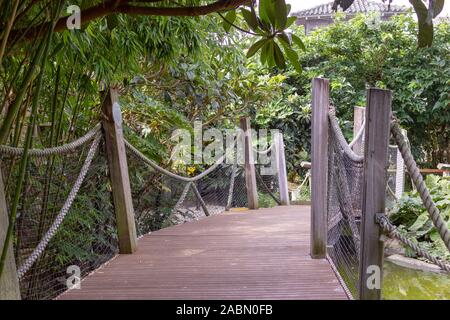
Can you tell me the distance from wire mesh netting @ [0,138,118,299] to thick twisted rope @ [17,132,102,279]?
52 millimetres

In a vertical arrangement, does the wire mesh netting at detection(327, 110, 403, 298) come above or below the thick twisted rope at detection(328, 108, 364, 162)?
below

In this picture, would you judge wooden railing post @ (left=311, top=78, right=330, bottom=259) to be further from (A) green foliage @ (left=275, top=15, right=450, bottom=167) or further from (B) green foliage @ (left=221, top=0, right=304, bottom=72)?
(A) green foliage @ (left=275, top=15, right=450, bottom=167)

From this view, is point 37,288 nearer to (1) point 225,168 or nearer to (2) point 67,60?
(2) point 67,60

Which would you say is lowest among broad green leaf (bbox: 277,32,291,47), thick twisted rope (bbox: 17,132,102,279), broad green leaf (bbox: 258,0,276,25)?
thick twisted rope (bbox: 17,132,102,279)

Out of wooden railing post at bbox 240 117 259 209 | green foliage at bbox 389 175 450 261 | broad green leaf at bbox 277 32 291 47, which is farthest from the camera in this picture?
wooden railing post at bbox 240 117 259 209

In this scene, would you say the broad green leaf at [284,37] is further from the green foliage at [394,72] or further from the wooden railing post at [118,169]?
the green foliage at [394,72]

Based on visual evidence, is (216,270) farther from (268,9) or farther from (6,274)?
(268,9)

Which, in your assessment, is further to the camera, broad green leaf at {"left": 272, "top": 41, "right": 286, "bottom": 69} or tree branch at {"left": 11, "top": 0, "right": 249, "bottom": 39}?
broad green leaf at {"left": 272, "top": 41, "right": 286, "bottom": 69}

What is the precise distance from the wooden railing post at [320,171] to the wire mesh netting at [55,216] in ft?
3.68

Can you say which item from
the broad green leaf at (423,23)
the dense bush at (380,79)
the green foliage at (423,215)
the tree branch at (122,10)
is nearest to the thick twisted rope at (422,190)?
the broad green leaf at (423,23)

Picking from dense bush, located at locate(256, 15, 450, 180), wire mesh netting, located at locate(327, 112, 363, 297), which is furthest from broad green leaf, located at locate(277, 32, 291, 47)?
dense bush, located at locate(256, 15, 450, 180)

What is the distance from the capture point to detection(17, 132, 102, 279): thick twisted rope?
1.35 metres

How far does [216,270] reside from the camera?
6.60ft

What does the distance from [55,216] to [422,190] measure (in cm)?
140
